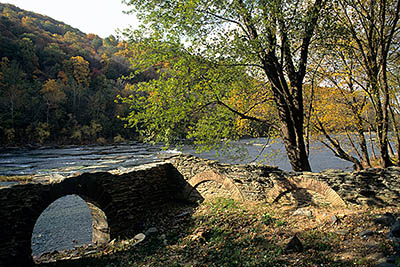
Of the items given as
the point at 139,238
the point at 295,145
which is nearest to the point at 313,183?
the point at 295,145

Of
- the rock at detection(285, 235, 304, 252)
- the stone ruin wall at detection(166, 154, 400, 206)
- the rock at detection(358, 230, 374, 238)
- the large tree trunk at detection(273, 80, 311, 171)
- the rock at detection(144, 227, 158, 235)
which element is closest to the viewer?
the rock at detection(358, 230, 374, 238)

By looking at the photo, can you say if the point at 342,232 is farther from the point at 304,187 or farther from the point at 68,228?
the point at 68,228

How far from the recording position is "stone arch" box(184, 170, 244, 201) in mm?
7384

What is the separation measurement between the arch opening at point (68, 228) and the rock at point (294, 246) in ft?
18.5

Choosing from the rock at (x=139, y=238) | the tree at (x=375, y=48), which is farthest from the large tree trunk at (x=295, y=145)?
the rock at (x=139, y=238)

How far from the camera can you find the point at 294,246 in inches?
170

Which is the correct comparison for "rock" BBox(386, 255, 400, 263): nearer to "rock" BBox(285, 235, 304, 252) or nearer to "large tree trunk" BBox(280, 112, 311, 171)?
"rock" BBox(285, 235, 304, 252)

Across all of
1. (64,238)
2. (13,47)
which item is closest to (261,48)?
(64,238)

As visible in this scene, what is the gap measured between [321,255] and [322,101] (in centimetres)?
764

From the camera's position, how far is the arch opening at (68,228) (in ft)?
26.9

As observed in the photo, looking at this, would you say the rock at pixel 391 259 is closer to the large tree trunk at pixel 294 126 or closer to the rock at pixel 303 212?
the rock at pixel 303 212

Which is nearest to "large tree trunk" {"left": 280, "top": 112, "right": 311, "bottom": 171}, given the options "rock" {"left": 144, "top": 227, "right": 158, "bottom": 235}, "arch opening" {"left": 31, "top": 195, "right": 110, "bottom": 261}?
"rock" {"left": 144, "top": 227, "right": 158, "bottom": 235}

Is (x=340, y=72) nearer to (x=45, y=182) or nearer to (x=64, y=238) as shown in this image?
(x=45, y=182)

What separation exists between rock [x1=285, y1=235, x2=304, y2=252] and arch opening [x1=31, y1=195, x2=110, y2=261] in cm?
563
